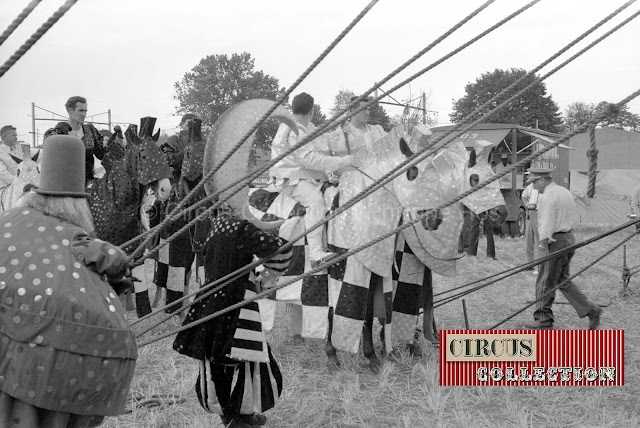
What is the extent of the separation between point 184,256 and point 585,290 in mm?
5225

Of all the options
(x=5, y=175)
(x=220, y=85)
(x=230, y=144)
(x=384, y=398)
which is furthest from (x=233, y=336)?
(x=220, y=85)

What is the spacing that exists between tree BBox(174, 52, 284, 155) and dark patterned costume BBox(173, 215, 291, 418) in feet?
118

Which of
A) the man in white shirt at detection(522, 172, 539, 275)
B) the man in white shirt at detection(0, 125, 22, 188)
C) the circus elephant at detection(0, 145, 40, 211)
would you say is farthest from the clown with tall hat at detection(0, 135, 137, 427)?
the man in white shirt at detection(522, 172, 539, 275)

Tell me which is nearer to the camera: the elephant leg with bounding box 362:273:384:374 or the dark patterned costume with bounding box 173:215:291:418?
the dark patterned costume with bounding box 173:215:291:418

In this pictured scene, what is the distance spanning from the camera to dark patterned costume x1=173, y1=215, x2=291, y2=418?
2.89m

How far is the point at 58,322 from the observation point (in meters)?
1.61

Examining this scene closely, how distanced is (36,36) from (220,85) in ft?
132

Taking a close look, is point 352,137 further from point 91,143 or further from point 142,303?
point 142,303

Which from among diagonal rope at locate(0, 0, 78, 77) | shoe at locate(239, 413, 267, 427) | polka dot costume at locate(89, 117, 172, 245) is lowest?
shoe at locate(239, 413, 267, 427)

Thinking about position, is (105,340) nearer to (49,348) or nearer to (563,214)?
(49,348)

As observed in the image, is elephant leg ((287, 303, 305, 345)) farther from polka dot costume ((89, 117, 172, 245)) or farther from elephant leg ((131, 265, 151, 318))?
polka dot costume ((89, 117, 172, 245))

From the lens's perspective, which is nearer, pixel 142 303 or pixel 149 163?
pixel 149 163

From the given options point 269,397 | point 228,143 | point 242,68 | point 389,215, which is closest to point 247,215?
point 228,143

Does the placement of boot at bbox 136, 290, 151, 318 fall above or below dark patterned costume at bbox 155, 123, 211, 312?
below
